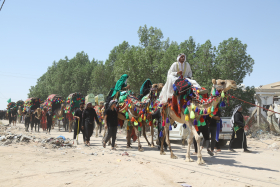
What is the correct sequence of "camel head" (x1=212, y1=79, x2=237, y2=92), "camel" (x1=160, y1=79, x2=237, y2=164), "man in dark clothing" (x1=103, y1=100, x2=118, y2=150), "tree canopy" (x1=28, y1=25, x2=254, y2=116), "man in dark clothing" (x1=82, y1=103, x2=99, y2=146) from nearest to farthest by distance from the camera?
"camel head" (x1=212, y1=79, x2=237, y2=92) < "camel" (x1=160, y1=79, x2=237, y2=164) < "man in dark clothing" (x1=103, y1=100, x2=118, y2=150) < "man in dark clothing" (x1=82, y1=103, x2=99, y2=146) < "tree canopy" (x1=28, y1=25, x2=254, y2=116)

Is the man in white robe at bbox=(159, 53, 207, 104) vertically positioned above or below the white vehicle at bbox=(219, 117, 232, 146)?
above

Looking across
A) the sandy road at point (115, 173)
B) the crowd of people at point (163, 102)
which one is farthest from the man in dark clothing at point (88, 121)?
the sandy road at point (115, 173)

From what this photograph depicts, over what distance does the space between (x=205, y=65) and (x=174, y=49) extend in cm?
724

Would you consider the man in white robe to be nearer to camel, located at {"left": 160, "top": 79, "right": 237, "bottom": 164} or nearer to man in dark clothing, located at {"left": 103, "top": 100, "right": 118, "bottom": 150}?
camel, located at {"left": 160, "top": 79, "right": 237, "bottom": 164}

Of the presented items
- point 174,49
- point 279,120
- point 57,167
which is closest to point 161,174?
point 57,167

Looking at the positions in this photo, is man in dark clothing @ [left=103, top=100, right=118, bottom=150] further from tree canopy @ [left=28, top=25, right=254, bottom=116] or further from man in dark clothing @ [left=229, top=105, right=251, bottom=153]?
tree canopy @ [left=28, top=25, right=254, bottom=116]

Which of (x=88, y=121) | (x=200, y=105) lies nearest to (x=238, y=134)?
(x=200, y=105)

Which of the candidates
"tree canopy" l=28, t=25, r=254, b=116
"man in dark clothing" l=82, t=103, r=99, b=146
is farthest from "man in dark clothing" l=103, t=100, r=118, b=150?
"tree canopy" l=28, t=25, r=254, b=116

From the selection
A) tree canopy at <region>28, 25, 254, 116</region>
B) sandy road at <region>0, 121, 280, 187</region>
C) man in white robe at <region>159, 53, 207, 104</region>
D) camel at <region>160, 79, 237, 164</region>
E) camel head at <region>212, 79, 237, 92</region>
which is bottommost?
sandy road at <region>0, 121, 280, 187</region>

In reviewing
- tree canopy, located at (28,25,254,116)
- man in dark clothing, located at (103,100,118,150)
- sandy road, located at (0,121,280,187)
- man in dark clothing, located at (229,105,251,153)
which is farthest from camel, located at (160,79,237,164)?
tree canopy, located at (28,25,254,116)

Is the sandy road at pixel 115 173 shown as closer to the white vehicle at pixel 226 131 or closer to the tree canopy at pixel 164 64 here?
the white vehicle at pixel 226 131

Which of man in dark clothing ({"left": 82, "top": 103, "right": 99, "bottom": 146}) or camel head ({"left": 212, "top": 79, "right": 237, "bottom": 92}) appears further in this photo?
man in dark clothing ({"left": 82, "top": 103, "right": 99, "bottom": 146})

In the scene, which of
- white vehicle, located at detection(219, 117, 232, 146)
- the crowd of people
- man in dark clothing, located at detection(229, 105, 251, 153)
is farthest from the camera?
white vehicle, located at detection(219, 117, 232, 146)

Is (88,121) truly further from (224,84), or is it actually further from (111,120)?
(224,84)
